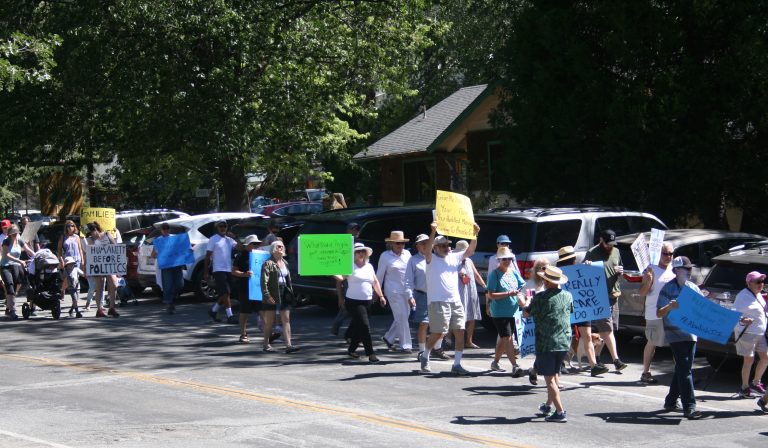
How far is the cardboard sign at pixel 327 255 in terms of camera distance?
48.3 ft

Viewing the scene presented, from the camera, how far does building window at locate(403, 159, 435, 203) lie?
36.3 meters

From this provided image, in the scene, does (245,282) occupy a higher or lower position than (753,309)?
higher

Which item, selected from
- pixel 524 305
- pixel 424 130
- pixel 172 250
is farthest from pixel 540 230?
pixel 424 130

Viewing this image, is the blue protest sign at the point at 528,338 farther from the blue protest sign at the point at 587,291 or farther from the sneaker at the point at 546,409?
the sneaker at the point at 546,409

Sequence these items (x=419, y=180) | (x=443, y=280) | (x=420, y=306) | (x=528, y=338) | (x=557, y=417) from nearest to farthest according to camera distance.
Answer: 1. (x=557, y=417)
2. (x=528, y=338)
3. (x=443, y=280)
4. (x=420, y=306)
5. (x=419, y=180)

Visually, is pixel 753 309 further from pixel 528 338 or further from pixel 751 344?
pixel 528 338

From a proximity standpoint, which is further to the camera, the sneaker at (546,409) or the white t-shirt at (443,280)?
the white t-shirt at (443,280)

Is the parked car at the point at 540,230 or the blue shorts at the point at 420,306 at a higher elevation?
the parked car at the point at 540,230

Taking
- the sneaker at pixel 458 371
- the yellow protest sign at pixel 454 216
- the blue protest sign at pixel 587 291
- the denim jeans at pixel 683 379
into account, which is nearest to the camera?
the denim jeans at pixel 683 379

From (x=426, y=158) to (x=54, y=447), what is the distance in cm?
2802

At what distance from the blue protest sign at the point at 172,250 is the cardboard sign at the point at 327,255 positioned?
5513mm

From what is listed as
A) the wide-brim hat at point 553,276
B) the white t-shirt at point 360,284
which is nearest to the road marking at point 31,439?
the wide-brim hat at point 553,276

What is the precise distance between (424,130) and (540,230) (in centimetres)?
2159

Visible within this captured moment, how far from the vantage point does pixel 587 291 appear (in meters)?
12.6
